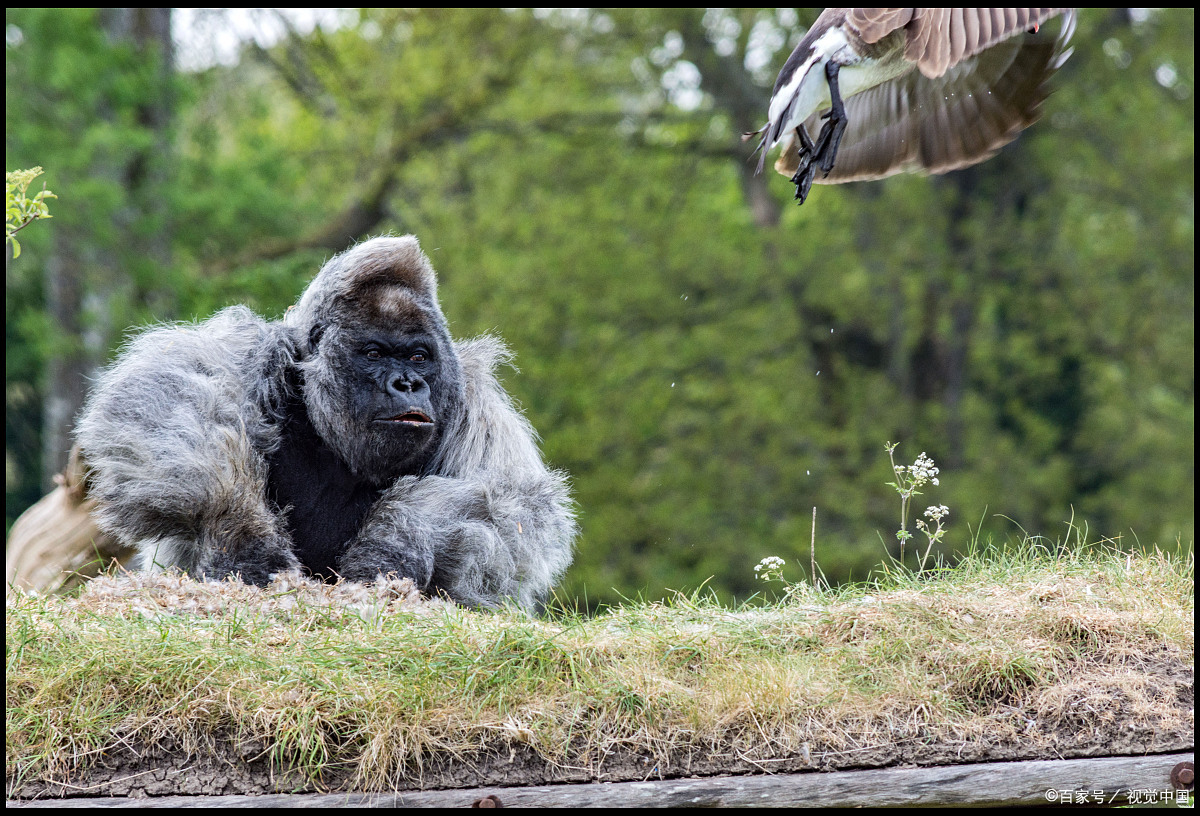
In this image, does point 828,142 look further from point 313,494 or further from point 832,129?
point 313,494

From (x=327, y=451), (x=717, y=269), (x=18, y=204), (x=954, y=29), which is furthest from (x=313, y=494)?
(x=717, y=269)

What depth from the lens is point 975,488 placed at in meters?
13.2

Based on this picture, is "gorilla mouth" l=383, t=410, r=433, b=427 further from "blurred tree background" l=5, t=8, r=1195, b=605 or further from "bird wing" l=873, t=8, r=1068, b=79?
"blurred tree background" l=5, t=8, r=1195, b=605

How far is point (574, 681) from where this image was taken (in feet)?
12.3

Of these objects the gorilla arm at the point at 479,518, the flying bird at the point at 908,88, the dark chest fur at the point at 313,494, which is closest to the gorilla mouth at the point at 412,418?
the gorilla arm at the point at 479,518

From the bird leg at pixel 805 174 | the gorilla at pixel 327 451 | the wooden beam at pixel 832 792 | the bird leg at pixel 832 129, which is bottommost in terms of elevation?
the wooden beam at pixel 832 792

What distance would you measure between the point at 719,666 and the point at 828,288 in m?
11.4

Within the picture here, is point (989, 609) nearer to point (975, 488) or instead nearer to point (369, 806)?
point (369, 806)

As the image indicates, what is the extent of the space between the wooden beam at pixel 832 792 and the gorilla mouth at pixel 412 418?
1.73 metres

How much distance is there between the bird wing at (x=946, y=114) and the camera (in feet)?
16.4

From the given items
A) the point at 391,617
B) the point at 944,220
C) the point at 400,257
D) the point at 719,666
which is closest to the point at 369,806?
the point at 391,617

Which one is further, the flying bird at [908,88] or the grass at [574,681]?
the flying bird at [908,88]

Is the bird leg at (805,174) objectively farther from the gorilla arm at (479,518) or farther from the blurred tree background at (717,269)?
the blurred tree background at (717,269)

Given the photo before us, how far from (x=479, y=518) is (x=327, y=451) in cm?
71
